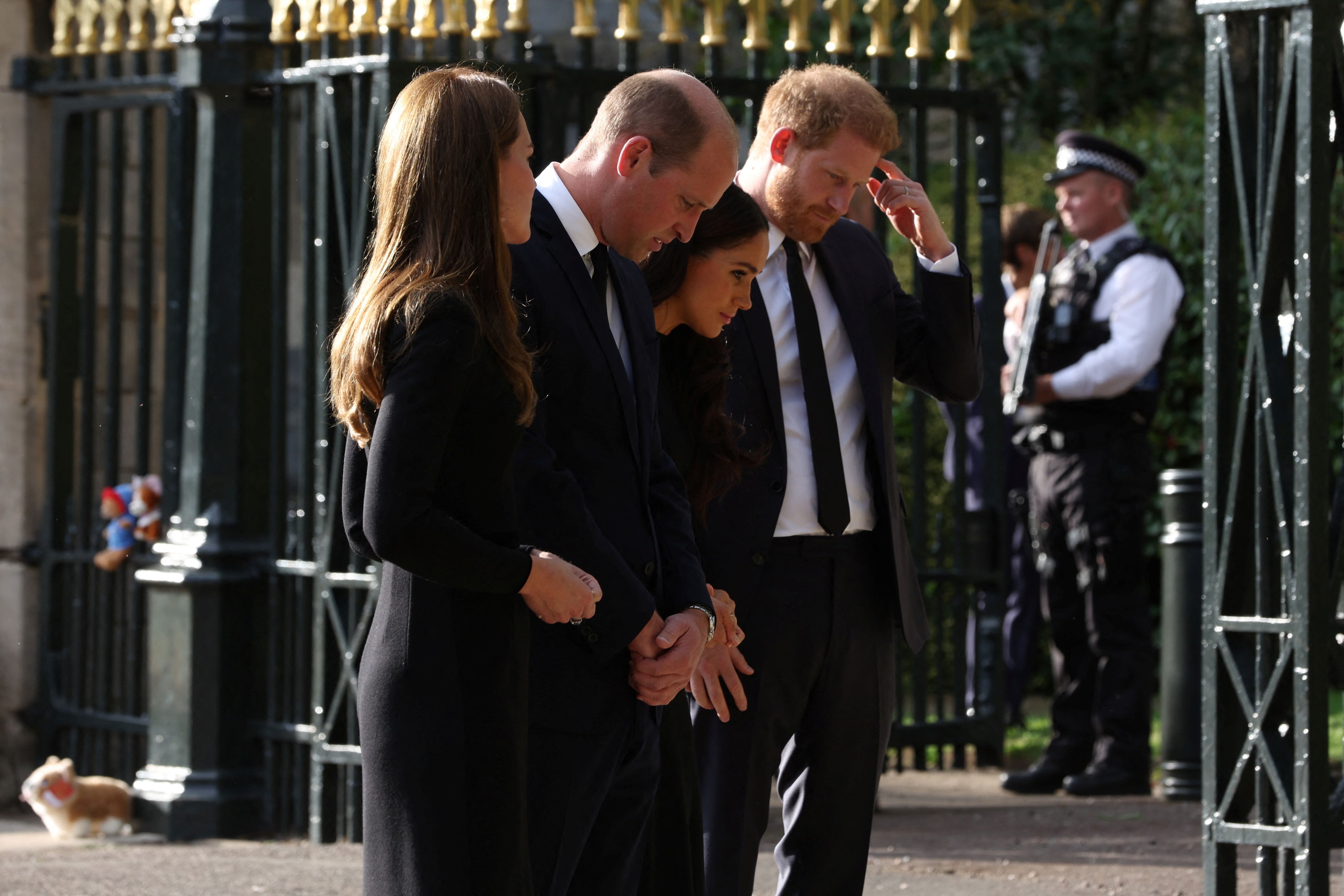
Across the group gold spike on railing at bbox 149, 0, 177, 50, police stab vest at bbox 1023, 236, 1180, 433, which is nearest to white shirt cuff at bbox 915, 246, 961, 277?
police stab vest at bbox 1023, 236, 1180, 433

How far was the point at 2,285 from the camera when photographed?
692cm

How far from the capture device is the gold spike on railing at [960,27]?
21.6 ft

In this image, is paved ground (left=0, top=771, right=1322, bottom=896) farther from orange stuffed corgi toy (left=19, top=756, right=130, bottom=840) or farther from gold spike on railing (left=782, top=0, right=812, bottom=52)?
gold spike on railing (left=782, top=0, right=812, bottom=52)

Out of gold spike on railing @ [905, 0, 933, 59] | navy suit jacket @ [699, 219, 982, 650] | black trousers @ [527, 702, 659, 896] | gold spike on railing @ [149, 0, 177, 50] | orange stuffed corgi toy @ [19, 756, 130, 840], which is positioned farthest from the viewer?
gold spike on railing @ [149, 0, 177, 50]

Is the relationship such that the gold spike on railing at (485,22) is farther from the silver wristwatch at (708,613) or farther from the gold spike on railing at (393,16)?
the silver wristwatch at (708,613)

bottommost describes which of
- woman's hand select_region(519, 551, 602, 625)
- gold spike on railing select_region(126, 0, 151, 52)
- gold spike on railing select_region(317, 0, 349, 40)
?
woman's hand select_region(519, 551, 602, 625)

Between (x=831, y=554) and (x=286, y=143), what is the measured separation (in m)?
3.22

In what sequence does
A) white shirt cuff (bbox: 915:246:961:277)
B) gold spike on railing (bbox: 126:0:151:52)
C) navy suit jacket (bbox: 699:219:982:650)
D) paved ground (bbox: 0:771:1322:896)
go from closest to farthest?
navy suit jacket (bbox: 699:219:982:650) < white shirt cuff (bbox: 915:246:961:277) < paved ground (bbox: 0:771:1322:896) < gold spike on railing (bbox: 126:0:151:52)

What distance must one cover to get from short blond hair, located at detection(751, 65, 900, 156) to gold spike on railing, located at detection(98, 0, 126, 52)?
143 inches

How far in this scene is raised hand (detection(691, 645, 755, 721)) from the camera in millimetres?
3543

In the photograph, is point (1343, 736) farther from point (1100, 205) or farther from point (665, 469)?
point (665, 469)

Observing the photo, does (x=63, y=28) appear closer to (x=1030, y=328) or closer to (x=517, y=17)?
(x=517, y=17)

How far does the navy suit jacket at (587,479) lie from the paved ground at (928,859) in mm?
2455

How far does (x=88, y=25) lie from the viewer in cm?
682
